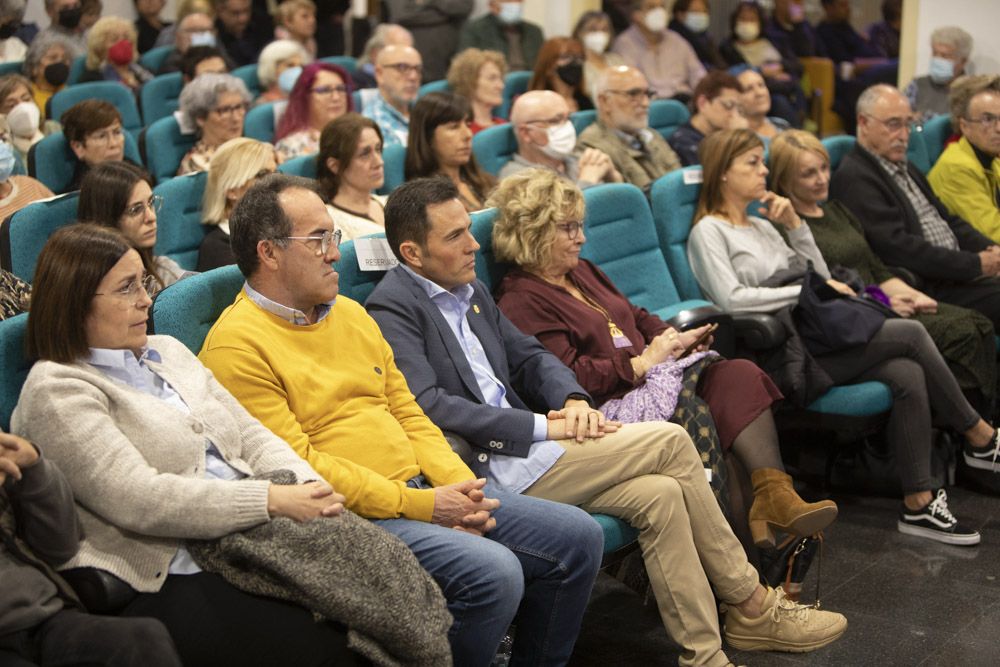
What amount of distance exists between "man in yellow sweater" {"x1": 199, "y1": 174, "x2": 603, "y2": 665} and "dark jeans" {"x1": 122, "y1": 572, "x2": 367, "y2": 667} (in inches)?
12.5

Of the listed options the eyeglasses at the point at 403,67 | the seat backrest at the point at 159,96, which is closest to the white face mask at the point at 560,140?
the eyeglasses at the point at 403,67

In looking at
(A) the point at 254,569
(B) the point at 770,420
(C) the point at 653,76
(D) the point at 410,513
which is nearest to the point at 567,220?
(B) the point at 770,420

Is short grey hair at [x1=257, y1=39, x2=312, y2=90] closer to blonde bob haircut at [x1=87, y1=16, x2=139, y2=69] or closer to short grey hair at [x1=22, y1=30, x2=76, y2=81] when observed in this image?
blonde bob haircut at [x1=87, y1=16, x2=139, y2=69]

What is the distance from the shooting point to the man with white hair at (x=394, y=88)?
5.81 m

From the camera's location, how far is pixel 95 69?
21.2 ft

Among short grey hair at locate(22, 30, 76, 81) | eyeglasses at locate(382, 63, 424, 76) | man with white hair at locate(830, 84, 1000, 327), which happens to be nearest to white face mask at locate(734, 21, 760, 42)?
eyeglasses at locate(382, 63, 424, 76)

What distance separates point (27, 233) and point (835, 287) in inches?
96.8

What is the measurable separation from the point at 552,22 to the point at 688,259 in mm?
4429

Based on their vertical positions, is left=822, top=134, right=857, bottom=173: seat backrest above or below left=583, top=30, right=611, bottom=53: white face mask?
below

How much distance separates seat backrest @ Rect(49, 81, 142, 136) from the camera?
18.1 feet

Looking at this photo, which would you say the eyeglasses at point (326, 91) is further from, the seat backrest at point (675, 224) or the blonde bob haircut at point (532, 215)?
the blonde bob haircut at point (532, 215)

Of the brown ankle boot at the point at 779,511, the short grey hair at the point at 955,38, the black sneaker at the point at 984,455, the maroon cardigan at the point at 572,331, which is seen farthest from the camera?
the short grey hair at the point at 955,38

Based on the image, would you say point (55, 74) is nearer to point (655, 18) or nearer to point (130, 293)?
point (655, 18)

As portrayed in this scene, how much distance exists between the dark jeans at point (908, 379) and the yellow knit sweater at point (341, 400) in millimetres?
1678
